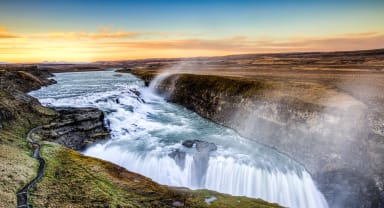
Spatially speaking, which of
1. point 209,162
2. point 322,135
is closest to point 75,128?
point 209,162

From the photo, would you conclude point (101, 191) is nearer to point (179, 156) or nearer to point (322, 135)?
point (179, 156)

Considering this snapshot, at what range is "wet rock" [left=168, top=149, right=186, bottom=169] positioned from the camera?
2494 cm

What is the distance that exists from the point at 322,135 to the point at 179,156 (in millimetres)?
14910

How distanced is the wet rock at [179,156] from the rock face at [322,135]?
2.17 metres

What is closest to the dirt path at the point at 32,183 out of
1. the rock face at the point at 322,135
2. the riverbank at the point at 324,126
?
the rock face at the point at 322,135

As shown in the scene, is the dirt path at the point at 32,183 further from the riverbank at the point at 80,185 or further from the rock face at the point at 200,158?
the rock face at the point at 200,158

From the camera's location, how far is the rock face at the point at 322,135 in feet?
70.2

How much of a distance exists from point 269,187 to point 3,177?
768 inches

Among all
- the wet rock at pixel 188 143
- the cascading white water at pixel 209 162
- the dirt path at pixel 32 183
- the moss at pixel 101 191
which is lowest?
the cascading white water at pixel 209 162

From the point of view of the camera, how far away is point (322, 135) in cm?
2581

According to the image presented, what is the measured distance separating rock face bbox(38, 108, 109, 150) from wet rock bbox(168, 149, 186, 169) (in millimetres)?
9791

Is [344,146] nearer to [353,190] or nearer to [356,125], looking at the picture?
[356,125]

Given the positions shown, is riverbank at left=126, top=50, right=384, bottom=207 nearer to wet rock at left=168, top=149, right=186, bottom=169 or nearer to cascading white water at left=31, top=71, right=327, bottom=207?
cascading white water at left=31, top=71, right=327, bottom=207

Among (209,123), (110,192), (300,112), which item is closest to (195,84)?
(209,123)
